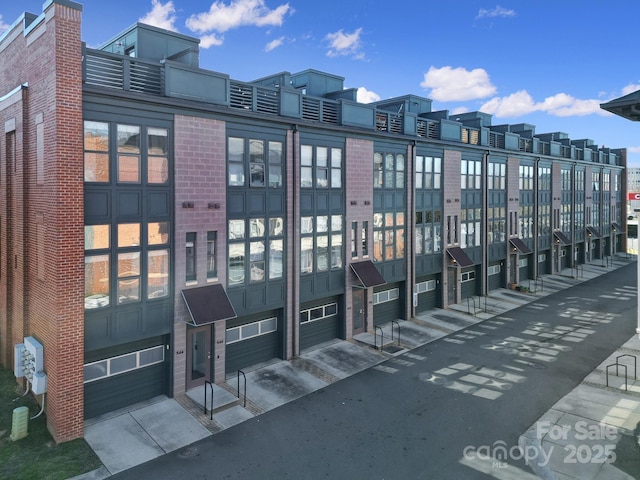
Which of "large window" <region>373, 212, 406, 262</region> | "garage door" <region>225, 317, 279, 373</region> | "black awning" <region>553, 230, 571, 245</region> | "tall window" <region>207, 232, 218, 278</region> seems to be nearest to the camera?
"tall window" <region>207, 232, 218, 278</region>

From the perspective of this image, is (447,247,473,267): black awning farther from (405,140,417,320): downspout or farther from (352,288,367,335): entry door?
(352,288,367,335): entry door

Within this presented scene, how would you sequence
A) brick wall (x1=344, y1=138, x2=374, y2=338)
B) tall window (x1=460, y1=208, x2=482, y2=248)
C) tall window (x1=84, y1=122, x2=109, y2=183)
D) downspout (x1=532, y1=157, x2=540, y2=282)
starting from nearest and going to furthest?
tall window (x1=84, y1=122, x2=109, y2=183) → brick wall (x1=344, y1=138, x2=374, y2=338) → tall window (x1=460, y1=208, x2=482, y2=248) → downspout (x1=532, y1=157, x2=540, y2=282)

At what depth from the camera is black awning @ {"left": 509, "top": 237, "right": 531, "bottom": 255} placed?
111 feet

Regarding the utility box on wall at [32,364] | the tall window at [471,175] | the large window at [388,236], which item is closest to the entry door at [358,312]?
the large window at [388,236]

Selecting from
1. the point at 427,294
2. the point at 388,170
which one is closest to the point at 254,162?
the point at 388,170

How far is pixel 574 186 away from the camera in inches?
1716

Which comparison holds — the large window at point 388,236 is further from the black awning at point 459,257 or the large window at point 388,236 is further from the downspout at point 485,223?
the downspout at point 485,223

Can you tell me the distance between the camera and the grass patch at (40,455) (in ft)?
36.0

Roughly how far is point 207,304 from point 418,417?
8.23m

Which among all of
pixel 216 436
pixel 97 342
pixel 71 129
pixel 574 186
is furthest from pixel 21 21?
pixel 574 186

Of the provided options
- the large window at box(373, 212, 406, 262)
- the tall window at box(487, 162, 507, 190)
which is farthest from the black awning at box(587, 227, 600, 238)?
the large window at box(373, 212, 406, 262)

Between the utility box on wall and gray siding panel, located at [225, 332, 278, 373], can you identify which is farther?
gray siding panel, located at [225, 332, 278, 373]

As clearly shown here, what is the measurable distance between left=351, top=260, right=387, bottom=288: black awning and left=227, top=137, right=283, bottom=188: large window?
241 inches

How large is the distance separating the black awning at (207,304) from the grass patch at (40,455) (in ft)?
15.9
